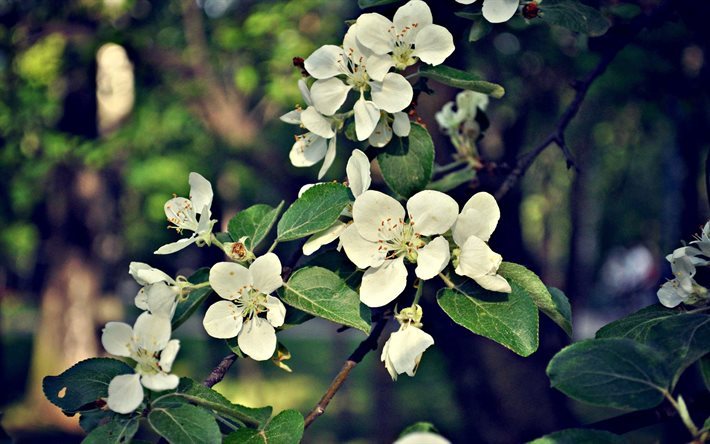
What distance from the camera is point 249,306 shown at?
1158 mm

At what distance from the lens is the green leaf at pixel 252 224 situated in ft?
4.12

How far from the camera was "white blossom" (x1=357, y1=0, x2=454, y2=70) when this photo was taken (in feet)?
4.04

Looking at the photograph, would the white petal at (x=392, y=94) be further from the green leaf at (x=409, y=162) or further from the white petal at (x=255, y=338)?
the white petal at (x=255, y=338)

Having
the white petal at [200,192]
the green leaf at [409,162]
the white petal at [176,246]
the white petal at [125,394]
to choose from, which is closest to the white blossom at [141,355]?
the white petal at [125,394]

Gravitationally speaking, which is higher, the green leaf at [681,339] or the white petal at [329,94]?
the white petal at [329,94]

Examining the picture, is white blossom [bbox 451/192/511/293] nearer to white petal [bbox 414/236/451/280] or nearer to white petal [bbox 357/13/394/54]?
white petal [bbox 414/236/451/280]

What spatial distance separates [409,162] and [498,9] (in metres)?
0.31

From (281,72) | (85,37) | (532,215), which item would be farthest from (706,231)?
(532,215)

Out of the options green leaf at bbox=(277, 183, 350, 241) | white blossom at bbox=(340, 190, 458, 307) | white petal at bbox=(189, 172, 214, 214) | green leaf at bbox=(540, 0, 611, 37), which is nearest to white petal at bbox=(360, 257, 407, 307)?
white blossom at bbox=(340, 190, 458, 307)

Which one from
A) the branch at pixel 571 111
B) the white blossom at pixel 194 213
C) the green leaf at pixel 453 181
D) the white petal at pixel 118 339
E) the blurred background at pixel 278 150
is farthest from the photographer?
the blurred background at pixel 278 150

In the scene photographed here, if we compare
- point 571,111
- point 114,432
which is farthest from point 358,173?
point 571,111

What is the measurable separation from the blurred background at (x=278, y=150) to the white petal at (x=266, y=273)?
0.30 metres

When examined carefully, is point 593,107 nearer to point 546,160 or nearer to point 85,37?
point 546,160

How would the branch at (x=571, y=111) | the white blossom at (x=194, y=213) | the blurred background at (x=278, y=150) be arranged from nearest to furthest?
the white blossom at (x=194, y=213) → the branch at (x=571, y=111) → the blurred background at (x=278, y=150)
